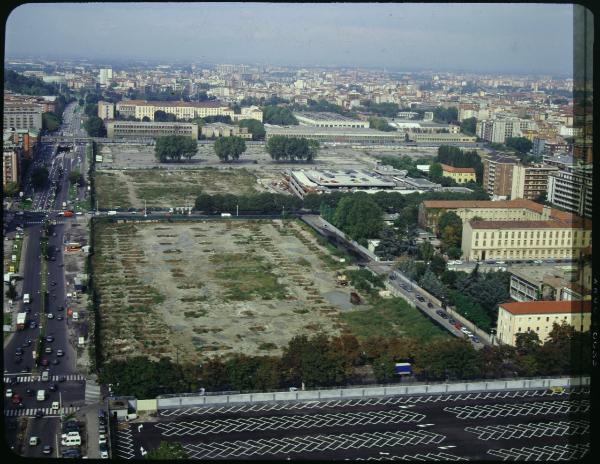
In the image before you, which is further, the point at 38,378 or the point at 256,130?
the point at 256,130

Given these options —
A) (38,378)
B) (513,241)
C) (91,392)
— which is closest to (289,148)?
(513,241)

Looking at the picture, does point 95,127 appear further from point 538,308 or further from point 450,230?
point 538,308

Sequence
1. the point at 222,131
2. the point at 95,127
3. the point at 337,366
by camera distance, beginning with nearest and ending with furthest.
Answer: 1. the point at 337,366
2. the point at 95,127
3. the point at 222,131

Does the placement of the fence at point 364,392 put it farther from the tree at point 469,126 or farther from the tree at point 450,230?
the tree at point 469,126

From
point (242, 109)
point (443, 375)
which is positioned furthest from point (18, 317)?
point (242, 109)

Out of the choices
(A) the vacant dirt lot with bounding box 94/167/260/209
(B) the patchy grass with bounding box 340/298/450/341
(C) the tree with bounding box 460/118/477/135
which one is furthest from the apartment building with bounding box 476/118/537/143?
(B) the patchy grass with bounding box 340/298/450/341

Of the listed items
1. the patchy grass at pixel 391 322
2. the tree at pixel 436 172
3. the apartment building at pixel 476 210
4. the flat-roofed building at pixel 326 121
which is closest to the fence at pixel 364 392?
the patchy grass at pixel 391 322
